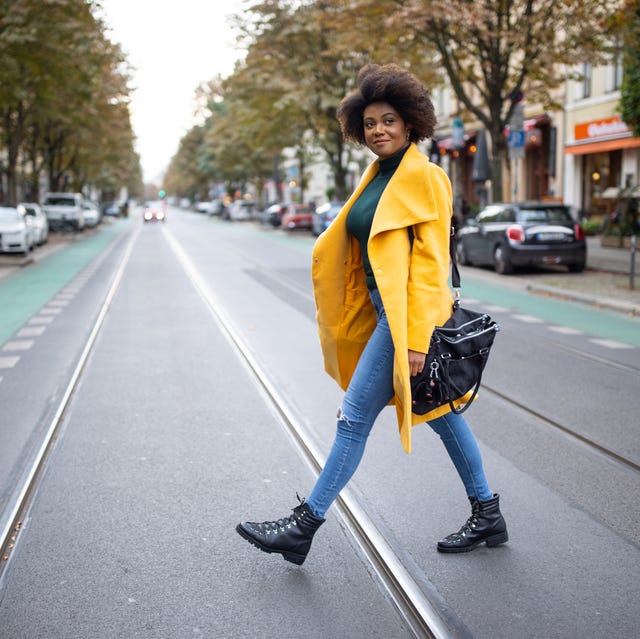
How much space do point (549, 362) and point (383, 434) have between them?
307cm

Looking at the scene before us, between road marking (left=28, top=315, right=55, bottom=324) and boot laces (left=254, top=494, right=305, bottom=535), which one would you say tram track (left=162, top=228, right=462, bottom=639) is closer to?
boot laces (left=254, top=494, right=305, bottom=535)

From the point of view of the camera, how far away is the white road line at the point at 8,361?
8312 millimetres

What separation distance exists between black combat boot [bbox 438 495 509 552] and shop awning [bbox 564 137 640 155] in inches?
962

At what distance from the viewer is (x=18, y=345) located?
9500mm

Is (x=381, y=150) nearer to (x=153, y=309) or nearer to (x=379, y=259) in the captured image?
(x=379, y=259)

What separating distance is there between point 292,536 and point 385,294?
105 cm

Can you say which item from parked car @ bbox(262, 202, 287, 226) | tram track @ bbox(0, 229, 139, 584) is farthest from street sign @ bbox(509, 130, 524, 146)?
parked car @ bbox(262, 202, 287, 226)

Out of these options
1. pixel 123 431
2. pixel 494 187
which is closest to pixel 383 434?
pixel 123 431

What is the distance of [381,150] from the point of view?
3521 mm

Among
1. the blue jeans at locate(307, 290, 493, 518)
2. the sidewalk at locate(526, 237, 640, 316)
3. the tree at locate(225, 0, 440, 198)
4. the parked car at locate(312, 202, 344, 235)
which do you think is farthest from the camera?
the tree at locate(225, 0, 440, 198)

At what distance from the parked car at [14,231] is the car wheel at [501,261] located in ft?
40.0

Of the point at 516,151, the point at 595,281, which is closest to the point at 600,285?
the point at 595,281

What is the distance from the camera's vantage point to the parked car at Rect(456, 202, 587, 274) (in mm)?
16922

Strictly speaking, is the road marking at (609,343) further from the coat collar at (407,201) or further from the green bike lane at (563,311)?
the coat collar at (407,201)
